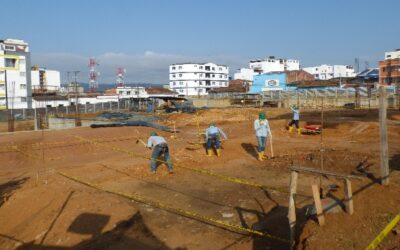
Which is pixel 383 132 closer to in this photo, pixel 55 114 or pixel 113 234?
pixel 113 234

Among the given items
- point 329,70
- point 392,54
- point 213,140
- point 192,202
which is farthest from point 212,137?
point 329,70

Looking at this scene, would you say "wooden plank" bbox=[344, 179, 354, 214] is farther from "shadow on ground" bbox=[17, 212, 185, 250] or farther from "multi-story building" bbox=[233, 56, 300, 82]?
"multi-story building" bbox=[233, 56, 300, 82]

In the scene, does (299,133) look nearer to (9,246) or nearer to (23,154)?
(23,154)

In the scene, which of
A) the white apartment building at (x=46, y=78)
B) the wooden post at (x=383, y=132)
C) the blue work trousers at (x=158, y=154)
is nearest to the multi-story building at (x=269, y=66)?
the white apartment building at (x=46, y=78)

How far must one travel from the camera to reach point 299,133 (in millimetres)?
20578

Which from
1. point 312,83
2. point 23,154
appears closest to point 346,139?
point 23,154

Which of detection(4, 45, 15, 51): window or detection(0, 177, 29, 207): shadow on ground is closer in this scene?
detection(0, 177, 29, 207): shadow on ground

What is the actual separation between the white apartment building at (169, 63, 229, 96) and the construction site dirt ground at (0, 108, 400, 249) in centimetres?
9244

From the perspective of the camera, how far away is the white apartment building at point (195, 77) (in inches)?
4291

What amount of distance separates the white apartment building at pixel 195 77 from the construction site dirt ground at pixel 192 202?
9244 centimetres

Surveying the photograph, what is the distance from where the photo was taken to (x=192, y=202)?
9305 millimetres

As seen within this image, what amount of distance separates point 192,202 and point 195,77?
101470 millimetres

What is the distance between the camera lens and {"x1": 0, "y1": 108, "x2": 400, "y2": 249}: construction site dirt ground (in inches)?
249

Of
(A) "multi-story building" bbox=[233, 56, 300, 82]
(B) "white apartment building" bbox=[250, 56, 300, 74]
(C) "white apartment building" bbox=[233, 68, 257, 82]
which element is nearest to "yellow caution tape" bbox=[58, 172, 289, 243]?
(A) "multi-story building" bbox=[233, 56, 300, 82]
